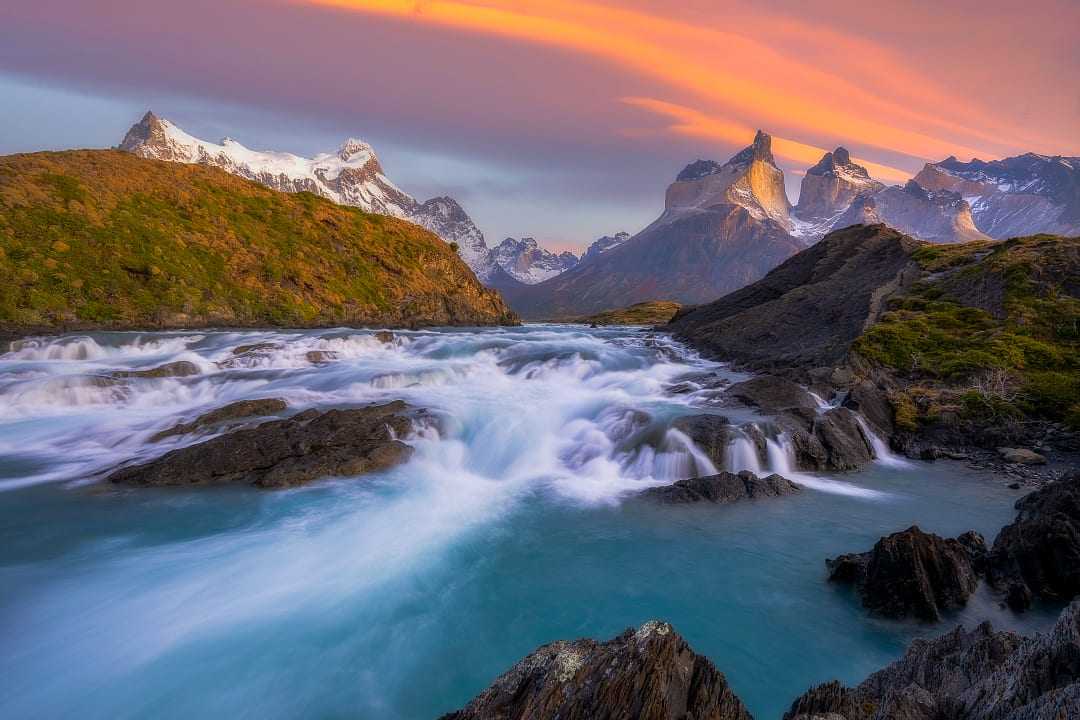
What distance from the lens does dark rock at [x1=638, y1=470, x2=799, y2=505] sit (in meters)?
14.6

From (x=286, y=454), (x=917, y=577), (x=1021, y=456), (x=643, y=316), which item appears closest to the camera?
(x=917, y=577)

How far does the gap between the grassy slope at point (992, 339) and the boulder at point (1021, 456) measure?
260 cm

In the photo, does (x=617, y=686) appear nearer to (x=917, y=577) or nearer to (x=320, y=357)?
(x=917, y=577)

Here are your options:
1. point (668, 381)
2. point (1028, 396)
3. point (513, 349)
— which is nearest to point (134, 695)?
point (668, 381)

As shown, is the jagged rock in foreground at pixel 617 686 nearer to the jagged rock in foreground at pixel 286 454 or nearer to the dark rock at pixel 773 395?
the jagged rock in foreground at pixel 286 454

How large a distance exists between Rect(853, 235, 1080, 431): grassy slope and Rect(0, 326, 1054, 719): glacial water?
5547 mm

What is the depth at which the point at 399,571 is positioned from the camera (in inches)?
456

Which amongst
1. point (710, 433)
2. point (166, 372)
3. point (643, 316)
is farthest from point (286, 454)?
point (643, 316)

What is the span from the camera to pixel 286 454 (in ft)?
54.4

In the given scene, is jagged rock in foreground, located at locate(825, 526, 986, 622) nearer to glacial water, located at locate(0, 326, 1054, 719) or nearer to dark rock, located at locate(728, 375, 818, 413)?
glacial water, located at locate(0, 326, 1054, 719)

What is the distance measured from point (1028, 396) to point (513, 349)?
31.0 meters

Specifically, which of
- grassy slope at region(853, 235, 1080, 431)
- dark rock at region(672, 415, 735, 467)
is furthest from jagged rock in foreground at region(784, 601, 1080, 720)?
grassy slope at region(853, 235, 1080, 431)

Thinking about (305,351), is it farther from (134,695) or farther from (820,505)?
(820,505)

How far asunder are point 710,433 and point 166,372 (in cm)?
2682
